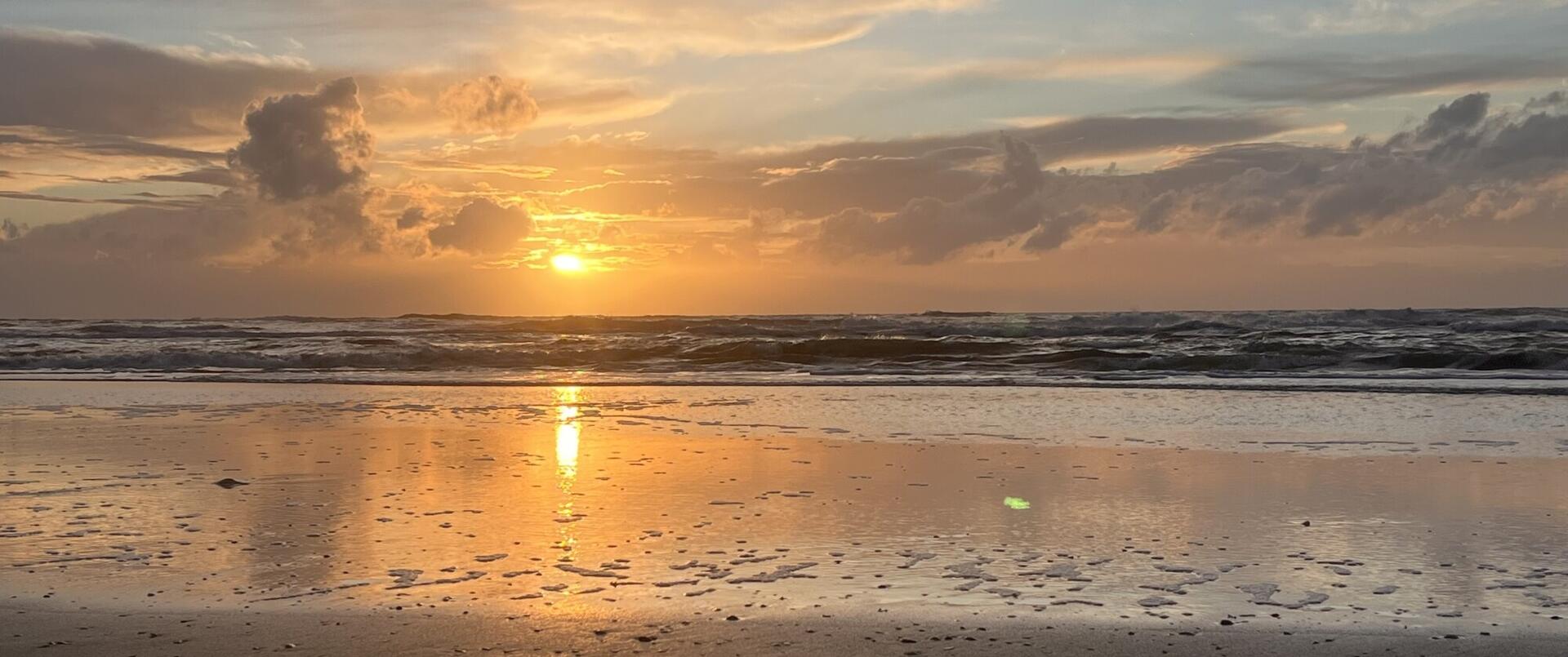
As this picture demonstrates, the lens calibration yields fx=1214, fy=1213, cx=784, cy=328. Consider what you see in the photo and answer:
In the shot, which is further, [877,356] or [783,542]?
[877,356]

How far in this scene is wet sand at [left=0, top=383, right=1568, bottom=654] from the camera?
4812 millimetres

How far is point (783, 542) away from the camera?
656cm

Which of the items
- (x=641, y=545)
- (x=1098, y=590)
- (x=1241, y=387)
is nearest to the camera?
(x=1098, y=590)

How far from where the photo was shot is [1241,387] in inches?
798

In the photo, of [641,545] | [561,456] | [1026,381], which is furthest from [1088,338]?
[641,545]

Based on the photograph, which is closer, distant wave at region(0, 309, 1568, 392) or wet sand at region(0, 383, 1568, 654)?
wet sand at region(0, 383, 1568, 654)

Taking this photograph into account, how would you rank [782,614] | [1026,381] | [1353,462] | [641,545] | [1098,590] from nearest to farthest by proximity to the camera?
[782,614] → [1098,590] → [641,545] → [1353,462] → [1026,381]

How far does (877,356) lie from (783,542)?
90.8 feet

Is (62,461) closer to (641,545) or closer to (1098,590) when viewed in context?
(641,545)

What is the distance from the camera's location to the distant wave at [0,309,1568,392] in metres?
24.7

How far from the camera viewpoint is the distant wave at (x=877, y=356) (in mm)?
24656

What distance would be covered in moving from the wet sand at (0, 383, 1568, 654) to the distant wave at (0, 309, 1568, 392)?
1159 centimetres

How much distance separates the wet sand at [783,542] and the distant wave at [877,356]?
38.0 ft

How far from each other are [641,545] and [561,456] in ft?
13.5
